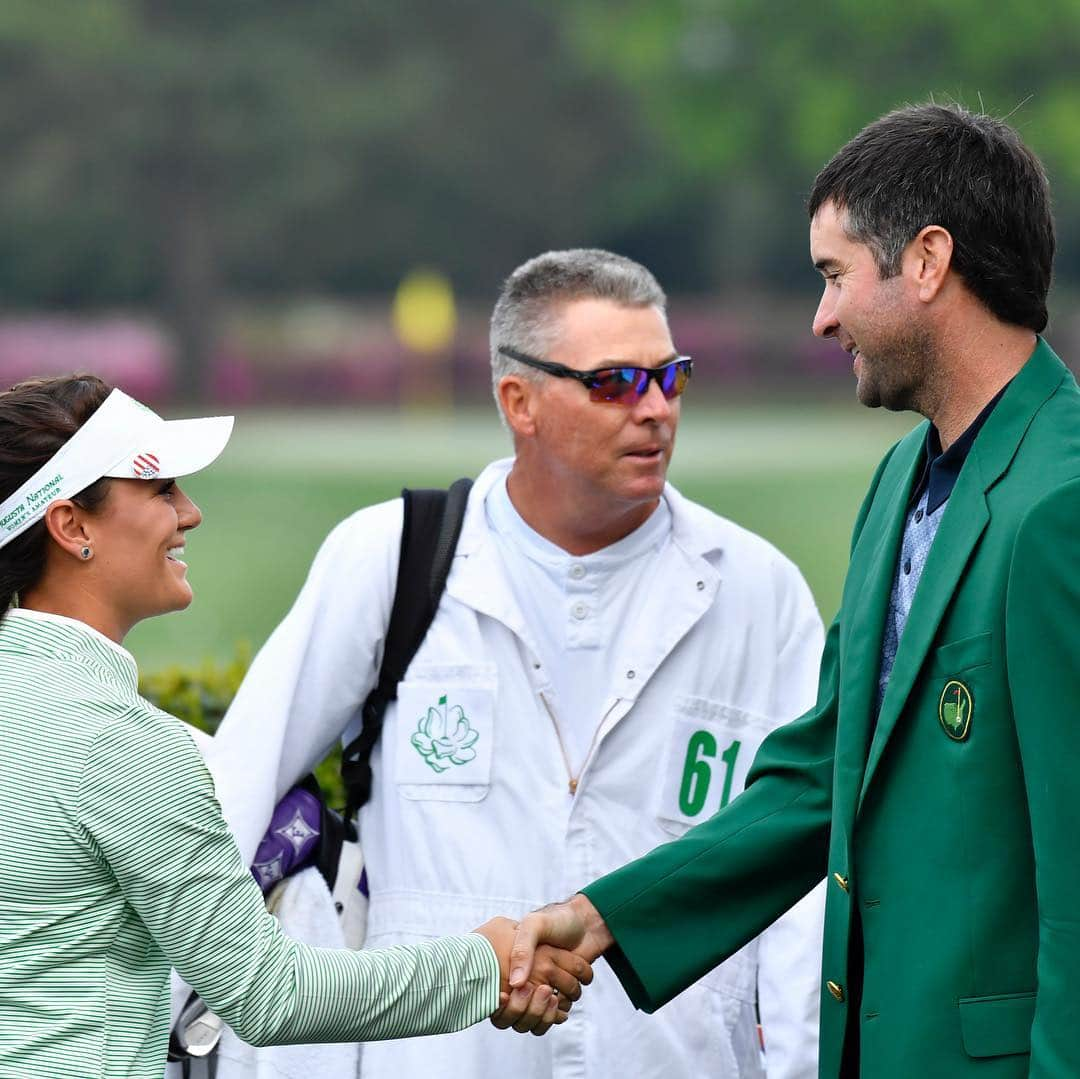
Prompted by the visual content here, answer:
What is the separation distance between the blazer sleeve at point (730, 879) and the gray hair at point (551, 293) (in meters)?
1.17

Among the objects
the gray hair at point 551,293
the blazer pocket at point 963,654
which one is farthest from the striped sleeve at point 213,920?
the gray hair at point 551,293

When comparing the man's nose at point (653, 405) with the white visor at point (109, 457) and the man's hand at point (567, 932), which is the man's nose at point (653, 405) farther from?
the white visor at point (109, 457)

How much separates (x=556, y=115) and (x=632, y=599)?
173 feet

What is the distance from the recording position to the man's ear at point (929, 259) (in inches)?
121

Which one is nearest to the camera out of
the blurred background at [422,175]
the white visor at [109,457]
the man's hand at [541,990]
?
the white visor at [109,457]

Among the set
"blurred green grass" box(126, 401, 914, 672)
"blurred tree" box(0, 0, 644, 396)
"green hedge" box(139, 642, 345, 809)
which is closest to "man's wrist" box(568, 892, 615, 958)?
"green hedge" box(139, 642, 345, 809)

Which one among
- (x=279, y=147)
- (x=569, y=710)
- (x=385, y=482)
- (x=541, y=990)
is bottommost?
(x=541, y=990)

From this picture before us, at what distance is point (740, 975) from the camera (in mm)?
4090

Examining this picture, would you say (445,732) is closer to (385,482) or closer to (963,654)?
(963,654)

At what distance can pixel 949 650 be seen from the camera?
289 centimetres

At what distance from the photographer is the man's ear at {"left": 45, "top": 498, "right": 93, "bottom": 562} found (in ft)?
10.00

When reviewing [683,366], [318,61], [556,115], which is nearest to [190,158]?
Result: [318,61]

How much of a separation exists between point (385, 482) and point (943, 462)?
87.8 feet

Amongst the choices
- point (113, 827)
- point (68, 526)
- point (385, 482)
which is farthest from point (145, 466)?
point (385, 482)
